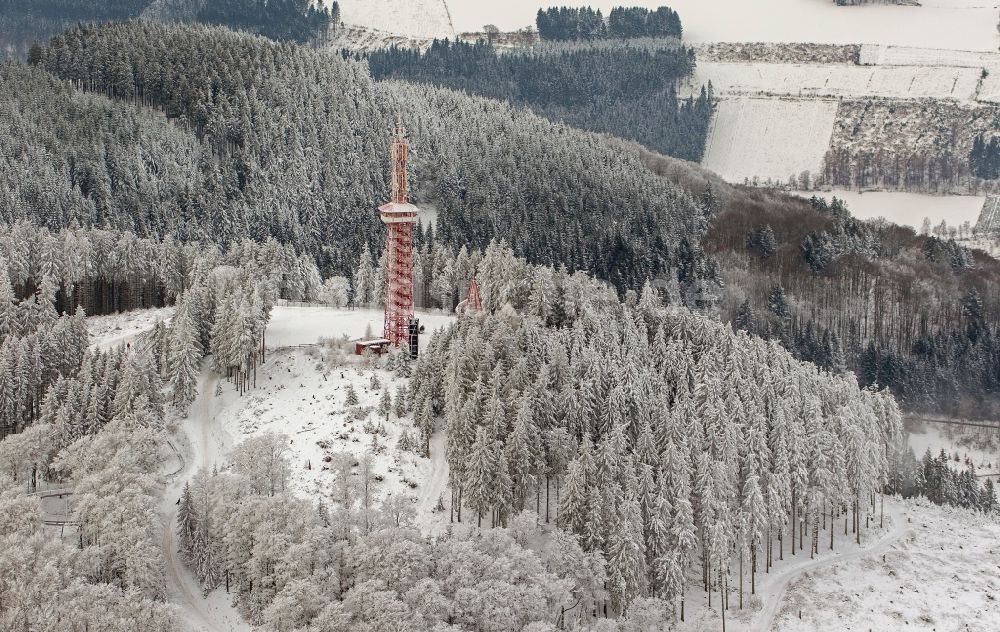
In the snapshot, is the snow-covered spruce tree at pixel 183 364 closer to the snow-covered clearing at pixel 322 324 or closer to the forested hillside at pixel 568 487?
the snow-covered clearing at pixel 322 324

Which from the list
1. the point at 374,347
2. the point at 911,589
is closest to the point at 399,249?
the point at 374,347

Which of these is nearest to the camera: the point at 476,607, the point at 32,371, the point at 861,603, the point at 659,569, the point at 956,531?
the point at 476,607

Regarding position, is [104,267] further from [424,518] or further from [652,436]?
[652,436]

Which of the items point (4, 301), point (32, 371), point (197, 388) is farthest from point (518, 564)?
point (4, 301)

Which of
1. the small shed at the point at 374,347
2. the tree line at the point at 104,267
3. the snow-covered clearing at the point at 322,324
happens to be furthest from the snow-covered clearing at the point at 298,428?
the tree line at the point at 104,267

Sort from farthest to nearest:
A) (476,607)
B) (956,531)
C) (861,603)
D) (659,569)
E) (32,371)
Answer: (956,531) → (32,371) → (861,603) → (659,569) → (476,607)

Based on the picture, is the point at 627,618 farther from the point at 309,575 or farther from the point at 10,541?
the point at 10,541

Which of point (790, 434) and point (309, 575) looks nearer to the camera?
point (309, 575)
